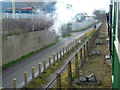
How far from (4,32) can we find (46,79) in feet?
24.2

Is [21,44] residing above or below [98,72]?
above

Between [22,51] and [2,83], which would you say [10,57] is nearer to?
[22,51]

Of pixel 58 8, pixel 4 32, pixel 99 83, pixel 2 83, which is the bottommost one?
pixel 2 83

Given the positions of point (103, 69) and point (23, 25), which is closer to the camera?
point (103, 69)

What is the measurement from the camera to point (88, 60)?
993 cm

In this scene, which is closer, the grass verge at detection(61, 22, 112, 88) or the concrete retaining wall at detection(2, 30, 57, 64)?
the grass verge at detection(61, 22, 112, 88)

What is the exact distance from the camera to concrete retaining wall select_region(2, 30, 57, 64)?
14.6 meters

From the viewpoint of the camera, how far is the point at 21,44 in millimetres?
17250

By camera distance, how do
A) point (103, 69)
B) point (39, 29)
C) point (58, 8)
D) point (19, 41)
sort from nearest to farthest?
point (103, 69), point (19, 41), point (39, 29), point (58, 8)

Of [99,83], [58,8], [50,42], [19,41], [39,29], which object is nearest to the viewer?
[99,83]

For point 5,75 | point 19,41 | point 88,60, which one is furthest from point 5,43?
point 88,60

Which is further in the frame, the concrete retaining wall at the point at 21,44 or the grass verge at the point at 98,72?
the concrete retaining wall at the point at 21,44

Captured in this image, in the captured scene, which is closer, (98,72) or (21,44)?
(98,72)

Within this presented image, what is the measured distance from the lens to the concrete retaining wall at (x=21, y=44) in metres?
14.6
